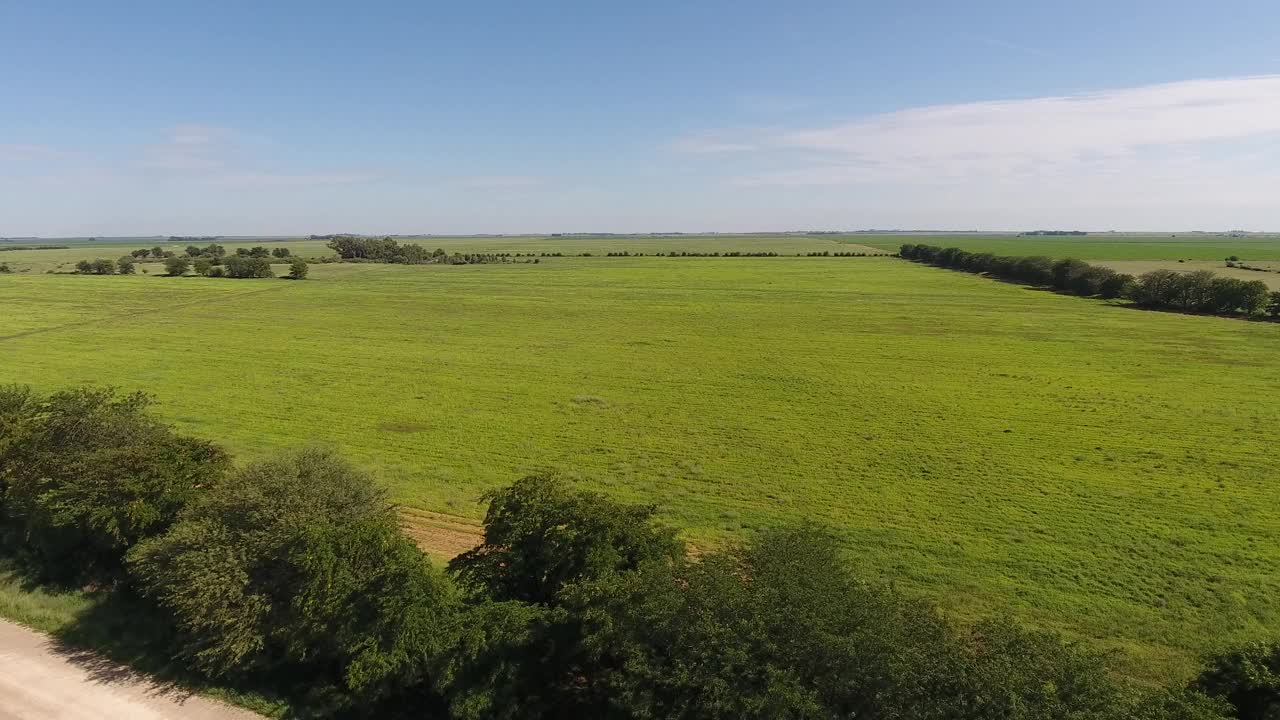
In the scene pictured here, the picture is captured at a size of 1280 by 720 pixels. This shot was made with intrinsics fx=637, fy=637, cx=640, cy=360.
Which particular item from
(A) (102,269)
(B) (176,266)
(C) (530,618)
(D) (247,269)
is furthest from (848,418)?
(A) (102,269)

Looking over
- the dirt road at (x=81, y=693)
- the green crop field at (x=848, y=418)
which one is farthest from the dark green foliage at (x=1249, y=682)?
the dirt road at (x=81, y=693)

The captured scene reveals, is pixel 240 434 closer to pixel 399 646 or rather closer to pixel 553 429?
pixel 553 429

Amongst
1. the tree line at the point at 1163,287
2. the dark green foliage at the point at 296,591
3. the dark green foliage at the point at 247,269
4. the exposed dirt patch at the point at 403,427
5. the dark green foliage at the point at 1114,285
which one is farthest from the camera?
the dark green foliage at the point at 247,269

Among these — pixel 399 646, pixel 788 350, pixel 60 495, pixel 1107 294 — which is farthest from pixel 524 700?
pixel 1107 294

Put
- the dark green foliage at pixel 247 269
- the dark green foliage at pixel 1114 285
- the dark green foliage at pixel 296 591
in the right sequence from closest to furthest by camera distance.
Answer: the dark green foliage at pixel 296 591 < the dark green foliage at pixel 1114 285 < the dark green foliage at pixel 247 269

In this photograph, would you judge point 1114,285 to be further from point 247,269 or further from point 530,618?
point 247,269

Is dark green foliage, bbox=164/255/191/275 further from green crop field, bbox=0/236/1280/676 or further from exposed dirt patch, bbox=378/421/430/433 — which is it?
exposed dirt patch, bbox=378/421/430/433

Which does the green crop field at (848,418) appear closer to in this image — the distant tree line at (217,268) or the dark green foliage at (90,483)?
the dark green foliage at (90,483)
